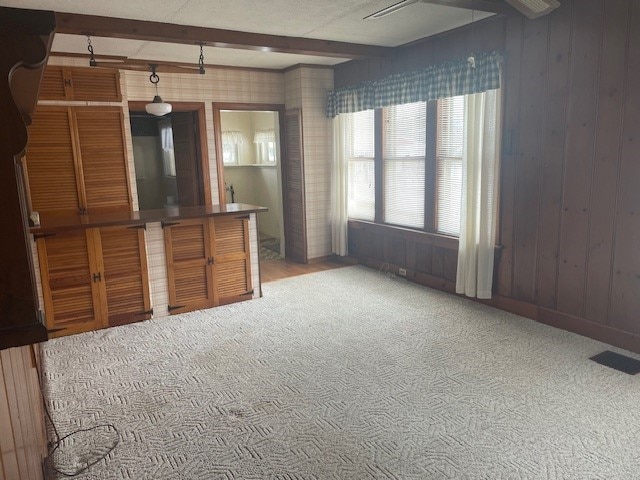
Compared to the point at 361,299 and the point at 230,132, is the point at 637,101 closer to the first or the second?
the point at 361,299

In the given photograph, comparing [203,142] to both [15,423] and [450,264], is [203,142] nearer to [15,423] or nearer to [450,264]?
[450,264]

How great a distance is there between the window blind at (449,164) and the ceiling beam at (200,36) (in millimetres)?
1074

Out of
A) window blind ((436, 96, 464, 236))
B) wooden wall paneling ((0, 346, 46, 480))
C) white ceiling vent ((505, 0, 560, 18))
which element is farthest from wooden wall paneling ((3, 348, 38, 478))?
window blind ((436, 96, 464, 236))

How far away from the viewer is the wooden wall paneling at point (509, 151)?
373cm

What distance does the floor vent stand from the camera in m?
2.96

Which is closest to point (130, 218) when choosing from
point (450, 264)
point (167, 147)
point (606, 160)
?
point (450, 264)

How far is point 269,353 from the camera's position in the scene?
3.38 meters

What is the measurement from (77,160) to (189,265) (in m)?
1.77

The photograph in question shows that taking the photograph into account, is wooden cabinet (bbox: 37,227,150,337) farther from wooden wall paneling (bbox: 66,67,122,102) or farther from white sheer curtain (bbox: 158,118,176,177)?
white sheer curtain (bbox: 158,118,176,177)

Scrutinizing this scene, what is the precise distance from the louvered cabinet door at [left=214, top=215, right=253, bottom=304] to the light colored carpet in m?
0.36

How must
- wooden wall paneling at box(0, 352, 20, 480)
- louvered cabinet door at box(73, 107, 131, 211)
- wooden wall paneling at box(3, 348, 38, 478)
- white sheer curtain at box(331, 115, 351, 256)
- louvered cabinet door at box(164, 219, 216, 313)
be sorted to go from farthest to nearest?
white sheer curtain at box(331, 115, 351, 256), louvered cabinet door at box(73, 107, 131, 211), louvered cabinet door at box(164, 219, 216, 313), wooden wall paneling at box(3, 348, 38, 478), wooden wall paneling at box(0, 352, 20, 480)

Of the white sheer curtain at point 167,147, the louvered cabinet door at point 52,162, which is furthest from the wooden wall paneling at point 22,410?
the white sheer curtain at point 167,147

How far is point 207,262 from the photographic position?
4.32m

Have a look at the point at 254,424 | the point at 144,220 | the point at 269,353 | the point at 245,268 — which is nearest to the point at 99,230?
the point at 144,220
